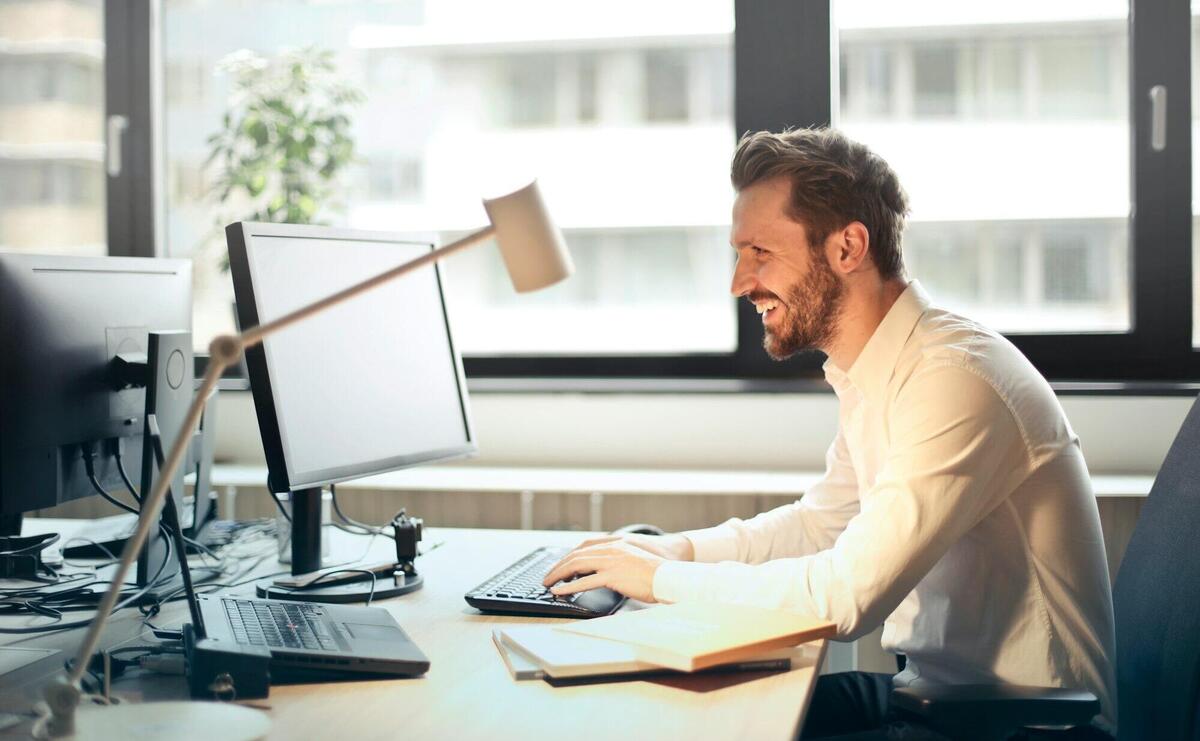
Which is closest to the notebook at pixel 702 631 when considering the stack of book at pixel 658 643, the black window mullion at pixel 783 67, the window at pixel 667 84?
the stack of book at pixel 658 643

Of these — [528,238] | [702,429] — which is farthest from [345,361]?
→ [702,429]

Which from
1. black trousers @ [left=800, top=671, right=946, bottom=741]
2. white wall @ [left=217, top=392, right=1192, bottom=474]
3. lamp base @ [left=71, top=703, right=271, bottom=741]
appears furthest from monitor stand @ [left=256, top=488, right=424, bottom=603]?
white wall @ [left=217, top=392, right=1192, bottom=474]

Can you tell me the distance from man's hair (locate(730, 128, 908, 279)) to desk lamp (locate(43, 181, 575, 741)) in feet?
1.97

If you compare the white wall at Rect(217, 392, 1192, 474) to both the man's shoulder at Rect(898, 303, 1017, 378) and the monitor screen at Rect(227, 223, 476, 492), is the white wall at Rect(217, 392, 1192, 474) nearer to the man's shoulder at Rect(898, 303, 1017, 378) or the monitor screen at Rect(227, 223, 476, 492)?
the monitor screen at Rect(227, 223, 476, 492)

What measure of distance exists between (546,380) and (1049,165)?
1.44 meters

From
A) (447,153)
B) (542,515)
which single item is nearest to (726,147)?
(447,153)

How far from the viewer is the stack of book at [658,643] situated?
1.21 metres

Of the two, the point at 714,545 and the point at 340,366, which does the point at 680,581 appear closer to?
the point at 714,545

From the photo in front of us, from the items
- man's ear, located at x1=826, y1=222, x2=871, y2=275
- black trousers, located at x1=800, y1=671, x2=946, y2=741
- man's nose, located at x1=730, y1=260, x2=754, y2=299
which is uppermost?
man's ear, located at x1=826, y1=222, x2=871, y2=275

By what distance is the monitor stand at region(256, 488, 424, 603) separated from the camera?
161 centimetres

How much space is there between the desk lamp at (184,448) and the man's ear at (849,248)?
0.61 meters

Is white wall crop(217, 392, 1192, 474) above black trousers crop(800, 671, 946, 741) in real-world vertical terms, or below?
above

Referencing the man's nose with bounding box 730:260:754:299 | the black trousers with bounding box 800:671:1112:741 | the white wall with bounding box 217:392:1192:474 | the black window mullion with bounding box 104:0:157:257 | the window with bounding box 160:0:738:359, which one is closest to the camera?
the black trousers with bounding box 800:671:1112:741

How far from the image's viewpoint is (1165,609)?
138 centimetres
